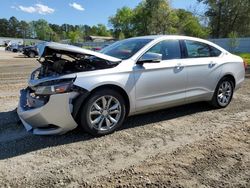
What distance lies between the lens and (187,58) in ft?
18.9

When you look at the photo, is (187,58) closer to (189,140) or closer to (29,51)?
(189,140)

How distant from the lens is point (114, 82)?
4672mm

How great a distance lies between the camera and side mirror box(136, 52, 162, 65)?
16.2ft

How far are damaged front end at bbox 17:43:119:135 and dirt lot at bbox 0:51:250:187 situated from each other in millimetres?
273

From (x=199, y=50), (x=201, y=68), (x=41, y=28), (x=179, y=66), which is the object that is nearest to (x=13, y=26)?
(x=41, y=28)

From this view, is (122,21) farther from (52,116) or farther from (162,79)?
(52,116)

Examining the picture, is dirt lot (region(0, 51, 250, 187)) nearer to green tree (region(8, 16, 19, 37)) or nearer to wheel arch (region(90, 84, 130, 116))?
wheel arch (region(90, 84, 130, 116))

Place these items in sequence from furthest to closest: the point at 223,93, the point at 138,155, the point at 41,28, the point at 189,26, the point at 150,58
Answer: the point at 41,28
the point at 189,26
the point at 223,93
the point at 150,58
the point at 138,155

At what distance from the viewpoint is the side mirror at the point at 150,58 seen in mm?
4934

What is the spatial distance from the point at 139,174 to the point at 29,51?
29130 mm

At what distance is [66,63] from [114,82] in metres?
0.94

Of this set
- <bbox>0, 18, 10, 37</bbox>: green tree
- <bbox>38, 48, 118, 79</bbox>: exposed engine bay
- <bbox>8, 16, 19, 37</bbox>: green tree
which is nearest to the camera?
<bbox>38, 48, 118, 79</bbox>: exposed engine bay

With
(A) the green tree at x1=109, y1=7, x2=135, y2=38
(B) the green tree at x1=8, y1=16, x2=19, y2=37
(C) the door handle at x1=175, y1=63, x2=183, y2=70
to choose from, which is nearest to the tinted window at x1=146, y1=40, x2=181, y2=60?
(C) the door handle at x1=175, y1=63, x2=183, y2=70

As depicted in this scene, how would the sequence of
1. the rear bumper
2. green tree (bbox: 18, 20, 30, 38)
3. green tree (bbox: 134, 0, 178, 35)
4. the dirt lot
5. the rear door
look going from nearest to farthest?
the dirt lot < the rear bumper < the rear door < green tree (bbox: 134, 0, 178, 35) < green tree (bbox: 18, 20, 30, 38)
